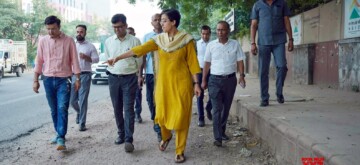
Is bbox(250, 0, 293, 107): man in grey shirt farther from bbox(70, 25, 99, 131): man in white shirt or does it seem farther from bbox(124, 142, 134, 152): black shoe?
bbox(70, 25, 99, 131): man in white shirt

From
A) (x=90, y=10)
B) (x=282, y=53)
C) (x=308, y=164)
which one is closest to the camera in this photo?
(x=308, y=164)

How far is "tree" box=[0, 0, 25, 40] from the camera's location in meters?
31.4

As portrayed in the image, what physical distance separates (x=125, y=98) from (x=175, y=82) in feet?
3.25

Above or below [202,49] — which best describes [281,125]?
below

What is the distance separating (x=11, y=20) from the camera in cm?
3219

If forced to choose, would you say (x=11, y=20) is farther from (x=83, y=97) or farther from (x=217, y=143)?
(x=217, y=143)

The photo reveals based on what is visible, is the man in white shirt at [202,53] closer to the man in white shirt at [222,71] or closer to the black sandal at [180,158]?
the man in white shirt at [222,71]

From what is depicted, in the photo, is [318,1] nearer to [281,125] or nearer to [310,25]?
[310,25]

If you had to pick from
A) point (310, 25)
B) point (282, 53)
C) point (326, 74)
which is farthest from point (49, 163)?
point (310, 25)

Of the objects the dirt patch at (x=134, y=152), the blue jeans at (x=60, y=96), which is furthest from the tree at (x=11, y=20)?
the blue jeans at (x=60, y=96)

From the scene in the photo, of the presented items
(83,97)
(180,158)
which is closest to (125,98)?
(180,158)

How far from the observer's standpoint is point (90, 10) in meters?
95.8

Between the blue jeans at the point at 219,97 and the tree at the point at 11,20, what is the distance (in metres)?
30.6

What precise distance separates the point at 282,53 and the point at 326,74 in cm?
407
